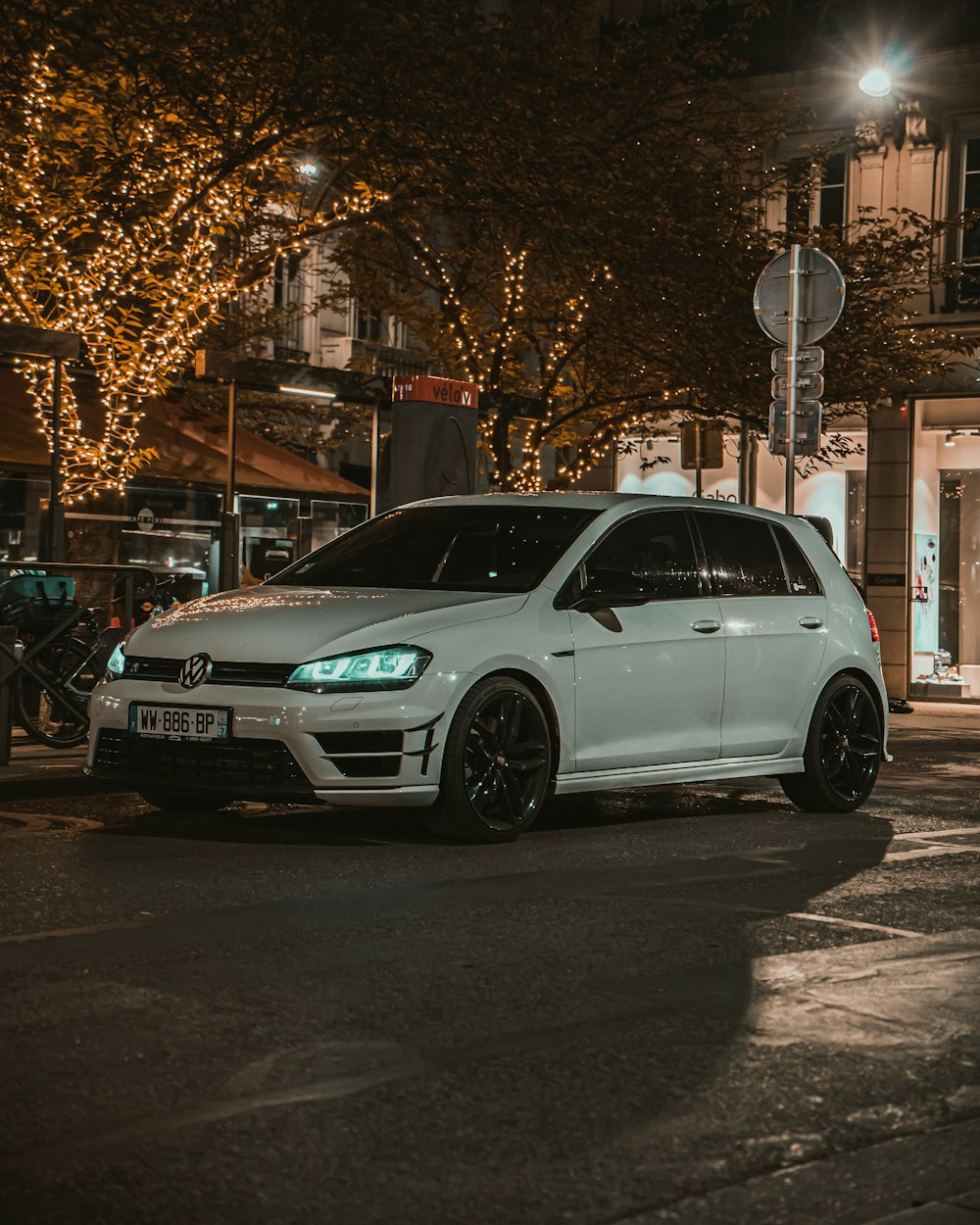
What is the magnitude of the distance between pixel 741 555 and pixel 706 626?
0.74m

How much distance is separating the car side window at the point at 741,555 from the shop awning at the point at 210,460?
35.3ft

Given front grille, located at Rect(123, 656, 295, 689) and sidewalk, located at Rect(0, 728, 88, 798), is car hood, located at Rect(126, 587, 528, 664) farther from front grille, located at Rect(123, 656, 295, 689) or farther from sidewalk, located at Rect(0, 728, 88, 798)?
sidewalk, located at Rect(0, 728, 88, 798)

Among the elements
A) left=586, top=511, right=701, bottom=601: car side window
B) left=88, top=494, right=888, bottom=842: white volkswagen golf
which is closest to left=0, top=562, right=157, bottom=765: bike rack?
left=88, top=494, right=888, bottom=842: white volkswagen golf

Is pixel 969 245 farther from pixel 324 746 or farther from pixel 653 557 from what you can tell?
pixel 324 746

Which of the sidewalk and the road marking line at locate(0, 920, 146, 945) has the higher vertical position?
the sidewalk

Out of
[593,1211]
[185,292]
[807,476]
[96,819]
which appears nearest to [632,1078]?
[593,1211]

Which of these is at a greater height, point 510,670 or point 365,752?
point 510,670

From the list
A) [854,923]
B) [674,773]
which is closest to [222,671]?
[674,773]

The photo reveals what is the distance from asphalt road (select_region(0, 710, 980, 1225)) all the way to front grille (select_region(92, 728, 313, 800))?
0.28m

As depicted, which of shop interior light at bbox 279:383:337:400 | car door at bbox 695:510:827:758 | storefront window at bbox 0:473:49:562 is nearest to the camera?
car door at bbox 695:510:827:758

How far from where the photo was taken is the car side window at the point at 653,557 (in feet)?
31.3

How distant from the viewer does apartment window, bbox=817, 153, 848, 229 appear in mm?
26750

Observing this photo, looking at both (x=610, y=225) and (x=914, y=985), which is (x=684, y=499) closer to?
(x=914, y=985)

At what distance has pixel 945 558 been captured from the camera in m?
26.1
